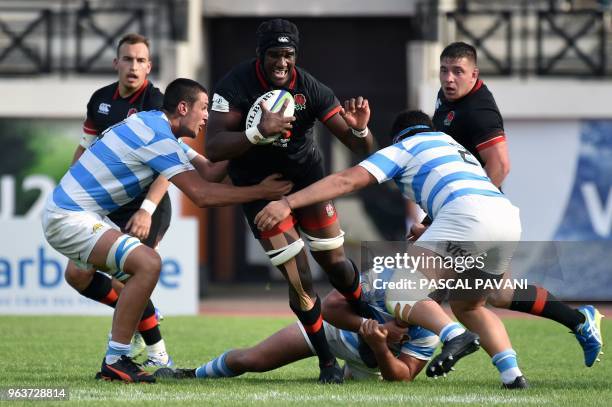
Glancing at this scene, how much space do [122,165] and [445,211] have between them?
192 centimetres

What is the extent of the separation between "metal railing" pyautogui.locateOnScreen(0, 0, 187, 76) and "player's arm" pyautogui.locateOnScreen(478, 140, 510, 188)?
35.7 feet

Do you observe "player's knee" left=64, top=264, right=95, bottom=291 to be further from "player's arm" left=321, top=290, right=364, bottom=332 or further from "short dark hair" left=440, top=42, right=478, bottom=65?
"short dark hair" left=440, top=42, right=478, bottom=65

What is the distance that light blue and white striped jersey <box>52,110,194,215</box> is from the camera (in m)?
7.31

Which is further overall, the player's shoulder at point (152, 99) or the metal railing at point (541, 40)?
the metal railing at point (541, 40)

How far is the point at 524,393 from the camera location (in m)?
6.77

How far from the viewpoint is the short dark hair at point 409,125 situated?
7219mm

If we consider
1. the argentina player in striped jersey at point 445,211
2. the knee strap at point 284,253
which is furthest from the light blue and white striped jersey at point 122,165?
the argentina player in striped jersey at point 445,211

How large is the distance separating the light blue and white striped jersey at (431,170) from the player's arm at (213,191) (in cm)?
70

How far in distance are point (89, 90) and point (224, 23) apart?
362cm

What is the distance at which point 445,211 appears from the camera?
6855mm

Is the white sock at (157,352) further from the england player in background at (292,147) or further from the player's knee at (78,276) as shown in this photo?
the england player in background at (292,147)

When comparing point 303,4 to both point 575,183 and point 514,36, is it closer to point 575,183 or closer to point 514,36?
point 514,36

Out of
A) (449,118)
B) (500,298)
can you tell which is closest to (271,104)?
(449,118)

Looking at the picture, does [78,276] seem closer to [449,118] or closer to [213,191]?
[213,191]
